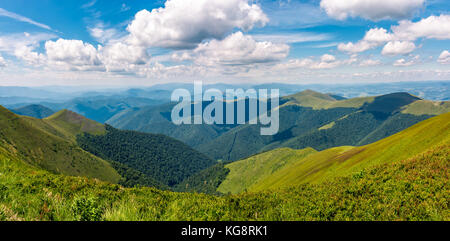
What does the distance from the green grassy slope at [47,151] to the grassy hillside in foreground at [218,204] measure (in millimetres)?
132313

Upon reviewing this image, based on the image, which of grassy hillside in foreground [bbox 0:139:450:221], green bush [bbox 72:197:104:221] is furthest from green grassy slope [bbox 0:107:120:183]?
green bush [bbox 72:197:104:221]

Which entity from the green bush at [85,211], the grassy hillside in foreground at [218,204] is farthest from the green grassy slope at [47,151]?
the green bush at [85,211]

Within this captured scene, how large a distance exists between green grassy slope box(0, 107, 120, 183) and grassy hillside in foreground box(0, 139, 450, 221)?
434 ft

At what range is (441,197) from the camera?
467 inches

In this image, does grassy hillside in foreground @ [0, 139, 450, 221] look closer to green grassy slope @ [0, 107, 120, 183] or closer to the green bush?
the green bush

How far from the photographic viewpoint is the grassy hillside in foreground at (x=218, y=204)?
8.38 metres

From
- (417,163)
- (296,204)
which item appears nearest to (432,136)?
(417,163)

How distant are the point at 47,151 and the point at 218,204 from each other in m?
182

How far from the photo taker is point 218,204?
1280 cm

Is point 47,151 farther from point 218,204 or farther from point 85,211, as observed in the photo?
point 85,211
